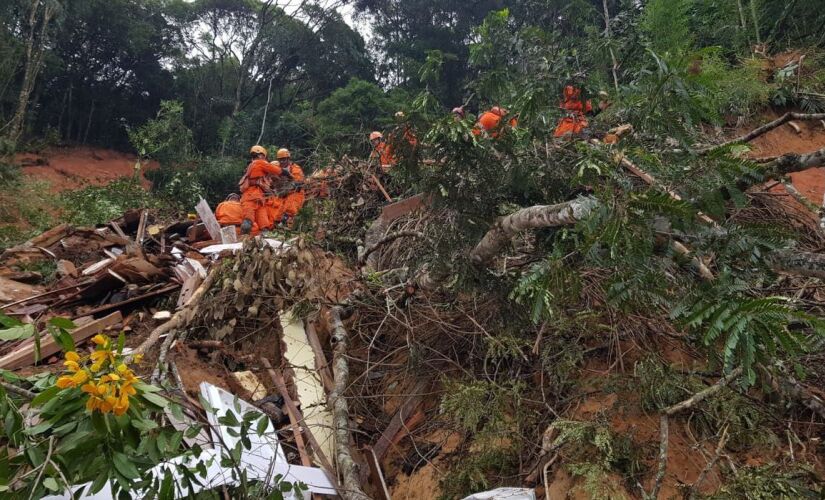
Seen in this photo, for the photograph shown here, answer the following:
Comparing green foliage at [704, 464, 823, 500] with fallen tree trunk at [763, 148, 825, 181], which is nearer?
fallen tree trunk at [763, 148, 825, 181]

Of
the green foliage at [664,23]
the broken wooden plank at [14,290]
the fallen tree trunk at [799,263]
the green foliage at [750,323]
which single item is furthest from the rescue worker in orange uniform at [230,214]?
the fallen tree trunk at [799,263]

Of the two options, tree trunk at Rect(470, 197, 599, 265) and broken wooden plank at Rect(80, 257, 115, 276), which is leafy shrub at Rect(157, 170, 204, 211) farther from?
tree trunk at Rect(470, 197, 599, 265)

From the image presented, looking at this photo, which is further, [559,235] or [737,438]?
[559,235]

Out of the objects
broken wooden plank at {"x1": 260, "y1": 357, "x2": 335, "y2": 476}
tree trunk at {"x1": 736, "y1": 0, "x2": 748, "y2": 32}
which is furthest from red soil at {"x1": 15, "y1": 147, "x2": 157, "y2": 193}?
tree trunk at {"x1": 736, "y1": 0, "x2": 748, "y2": 32}

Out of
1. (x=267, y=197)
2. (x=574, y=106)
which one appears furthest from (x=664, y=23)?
(x=267, y=197)

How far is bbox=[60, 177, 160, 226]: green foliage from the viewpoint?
355 inches

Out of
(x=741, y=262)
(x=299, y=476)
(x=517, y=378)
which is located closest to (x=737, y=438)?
(x=517, y=378)

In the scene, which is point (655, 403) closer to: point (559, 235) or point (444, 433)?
point (559, 235)

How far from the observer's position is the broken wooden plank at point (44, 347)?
368 cm

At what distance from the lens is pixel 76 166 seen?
18719 millimetres

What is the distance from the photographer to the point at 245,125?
18.6 m

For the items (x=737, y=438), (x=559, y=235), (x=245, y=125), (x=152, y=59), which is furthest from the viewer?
(x=152, y=59)

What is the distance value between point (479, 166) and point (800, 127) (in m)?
6.95

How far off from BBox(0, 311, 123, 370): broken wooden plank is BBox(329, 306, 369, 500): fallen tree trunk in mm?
1880
